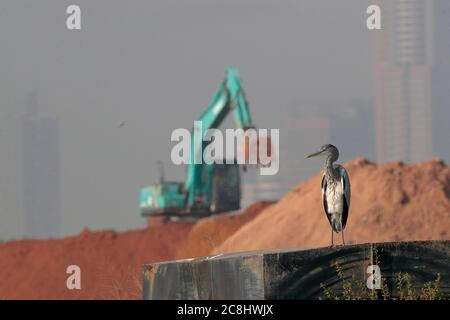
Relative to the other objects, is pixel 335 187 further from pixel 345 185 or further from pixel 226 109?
pixel 226 109

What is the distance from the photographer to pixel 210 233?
58.6 m

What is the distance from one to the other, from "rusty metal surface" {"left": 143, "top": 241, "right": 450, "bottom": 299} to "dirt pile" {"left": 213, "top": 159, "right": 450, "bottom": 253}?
23.3 metres

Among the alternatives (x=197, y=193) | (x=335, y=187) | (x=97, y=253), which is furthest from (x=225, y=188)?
(x=335, y=187)

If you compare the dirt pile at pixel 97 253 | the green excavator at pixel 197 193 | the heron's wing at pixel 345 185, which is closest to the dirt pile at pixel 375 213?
the dirt pile at pixel 97 253

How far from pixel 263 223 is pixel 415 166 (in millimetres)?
5702

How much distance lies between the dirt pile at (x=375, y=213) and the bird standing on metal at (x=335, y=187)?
2085 cm

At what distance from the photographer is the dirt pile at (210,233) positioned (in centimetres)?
5646

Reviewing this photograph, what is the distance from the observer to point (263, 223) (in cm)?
4856

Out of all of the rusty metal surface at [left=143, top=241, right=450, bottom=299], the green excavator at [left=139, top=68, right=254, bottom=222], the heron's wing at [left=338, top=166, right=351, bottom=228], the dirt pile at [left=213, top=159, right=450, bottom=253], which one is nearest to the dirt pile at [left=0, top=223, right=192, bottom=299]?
the green excavator at [left=139, top=68, right=254, bottom=222]

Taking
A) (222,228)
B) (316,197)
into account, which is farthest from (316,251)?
(222,228)

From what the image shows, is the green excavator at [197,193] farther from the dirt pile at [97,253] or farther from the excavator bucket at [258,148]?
the excavator bucket at [258,148]

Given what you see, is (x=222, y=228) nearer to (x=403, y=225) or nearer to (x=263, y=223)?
(x=263, y=223)

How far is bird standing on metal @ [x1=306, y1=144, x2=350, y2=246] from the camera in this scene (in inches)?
862
